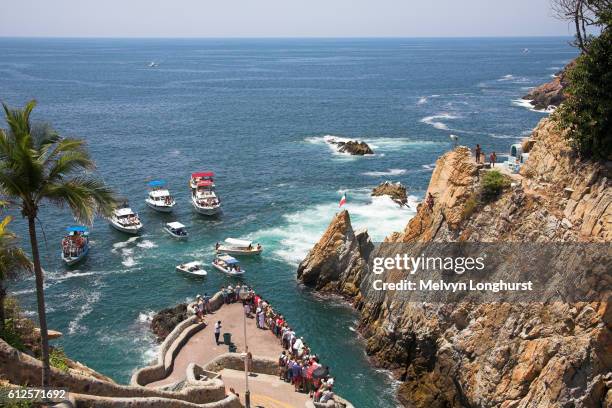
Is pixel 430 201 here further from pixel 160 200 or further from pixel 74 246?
pixel 160 200

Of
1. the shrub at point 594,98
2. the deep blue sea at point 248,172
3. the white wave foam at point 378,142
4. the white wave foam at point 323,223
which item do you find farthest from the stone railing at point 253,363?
the white wave foam at point 378,142

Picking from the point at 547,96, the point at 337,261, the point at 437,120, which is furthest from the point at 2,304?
the point at 547,96

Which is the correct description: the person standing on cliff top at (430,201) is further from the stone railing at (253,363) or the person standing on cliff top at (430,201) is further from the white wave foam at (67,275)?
the white wave foam at (67,275)

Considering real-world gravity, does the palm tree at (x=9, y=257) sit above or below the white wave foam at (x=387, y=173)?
above

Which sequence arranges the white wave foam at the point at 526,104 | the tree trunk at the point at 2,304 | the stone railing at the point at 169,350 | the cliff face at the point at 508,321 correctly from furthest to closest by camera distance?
the white wave foam at the point at 526,104 < the stone railing at the point at 169,350 < the cliff face at the point at 508,321 < the tree trunk at the point at 2,304

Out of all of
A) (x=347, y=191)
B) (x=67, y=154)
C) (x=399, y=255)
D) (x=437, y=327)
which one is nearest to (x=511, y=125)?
(x=347, y=191)

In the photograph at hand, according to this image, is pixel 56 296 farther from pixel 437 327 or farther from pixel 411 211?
pixel 411 211

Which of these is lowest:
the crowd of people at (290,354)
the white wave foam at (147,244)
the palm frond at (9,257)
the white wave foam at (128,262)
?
the white wave foam at (128,262)
